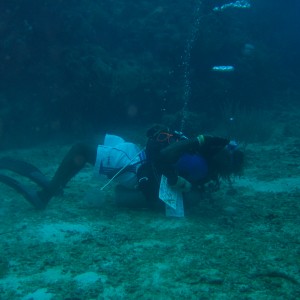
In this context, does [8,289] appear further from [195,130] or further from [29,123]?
[195,130]

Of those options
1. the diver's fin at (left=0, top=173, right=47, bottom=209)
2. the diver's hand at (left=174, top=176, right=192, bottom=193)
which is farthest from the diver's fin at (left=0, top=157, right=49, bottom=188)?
the diver's hand at (left=174, top=176, right=192, bottom=193)

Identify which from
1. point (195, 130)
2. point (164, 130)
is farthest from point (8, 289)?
point (195, 130)

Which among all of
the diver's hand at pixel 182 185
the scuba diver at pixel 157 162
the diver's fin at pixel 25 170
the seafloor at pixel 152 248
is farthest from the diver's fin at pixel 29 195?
the diver's hand at pixel 182 185

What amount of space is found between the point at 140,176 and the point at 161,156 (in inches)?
21.1

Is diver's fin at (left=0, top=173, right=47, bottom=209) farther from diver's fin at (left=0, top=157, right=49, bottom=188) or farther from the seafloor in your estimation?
diver's fin at (left=0, top=157, right=49, bottom=188)

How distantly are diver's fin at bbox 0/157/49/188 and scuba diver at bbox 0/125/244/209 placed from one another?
0.32 metres

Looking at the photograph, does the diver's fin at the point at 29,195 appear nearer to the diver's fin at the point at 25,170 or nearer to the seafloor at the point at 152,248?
the seafloor at the point at 152,248

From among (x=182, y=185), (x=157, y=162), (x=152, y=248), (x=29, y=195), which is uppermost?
(x=157, y=162)

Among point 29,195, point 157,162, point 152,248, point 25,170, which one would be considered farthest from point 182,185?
point 25,170

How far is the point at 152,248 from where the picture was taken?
3635 mm

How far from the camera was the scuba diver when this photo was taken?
437 cm

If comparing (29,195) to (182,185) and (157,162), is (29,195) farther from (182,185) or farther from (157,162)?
(182,185)

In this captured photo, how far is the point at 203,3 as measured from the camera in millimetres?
13289

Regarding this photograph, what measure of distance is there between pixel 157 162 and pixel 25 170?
2.64 meters
